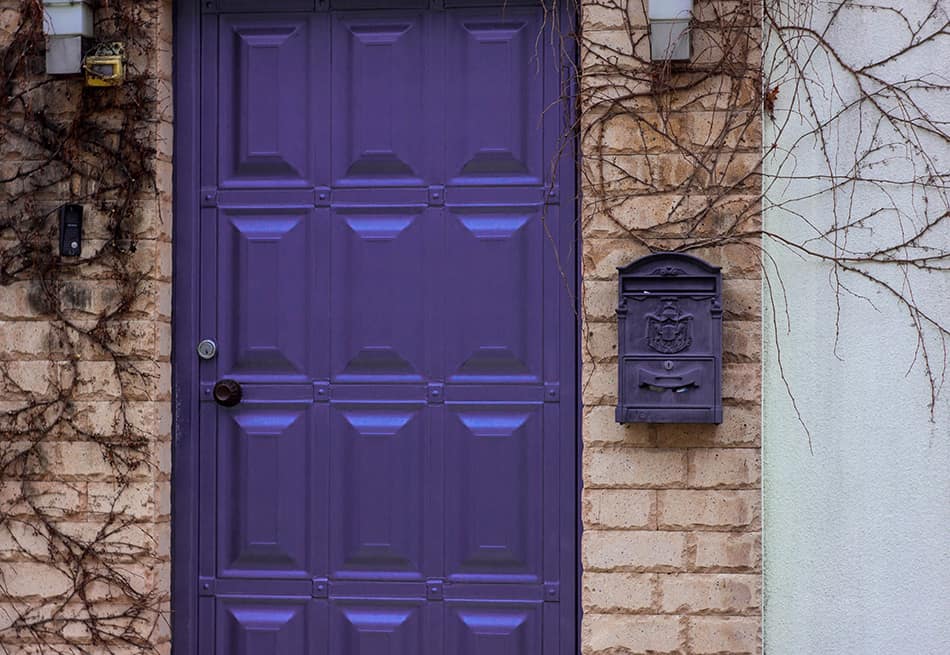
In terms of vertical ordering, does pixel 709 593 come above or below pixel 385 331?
below

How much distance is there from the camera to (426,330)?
12.7 ft

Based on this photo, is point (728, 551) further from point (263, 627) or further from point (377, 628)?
point (263, 627)

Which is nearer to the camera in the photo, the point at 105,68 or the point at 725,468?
the point at 725,468

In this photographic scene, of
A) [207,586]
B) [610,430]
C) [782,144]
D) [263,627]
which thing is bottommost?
[263,627]

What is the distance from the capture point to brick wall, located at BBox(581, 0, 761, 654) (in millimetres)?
3613

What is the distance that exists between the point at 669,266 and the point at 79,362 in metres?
1.94

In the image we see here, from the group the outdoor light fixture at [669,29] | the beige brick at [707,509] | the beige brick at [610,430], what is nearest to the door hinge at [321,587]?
the beige brick at [610,430]

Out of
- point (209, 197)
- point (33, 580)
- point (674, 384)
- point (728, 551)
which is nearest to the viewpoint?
point (674, 384)

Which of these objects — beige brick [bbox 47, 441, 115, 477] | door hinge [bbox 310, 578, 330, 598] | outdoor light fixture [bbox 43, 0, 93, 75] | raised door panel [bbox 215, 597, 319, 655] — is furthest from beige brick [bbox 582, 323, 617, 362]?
outdoor light fixture [bbox 43, 0, 93, 75]

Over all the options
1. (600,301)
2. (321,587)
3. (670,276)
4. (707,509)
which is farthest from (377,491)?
(670,276)

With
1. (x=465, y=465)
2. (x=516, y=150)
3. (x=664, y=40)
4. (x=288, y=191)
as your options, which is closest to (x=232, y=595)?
(x=465, y=465)

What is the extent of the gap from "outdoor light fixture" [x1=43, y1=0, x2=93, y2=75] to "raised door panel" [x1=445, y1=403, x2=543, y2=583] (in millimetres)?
1661

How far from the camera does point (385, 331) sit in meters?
3.88

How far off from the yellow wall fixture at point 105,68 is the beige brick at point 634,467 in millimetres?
1933
